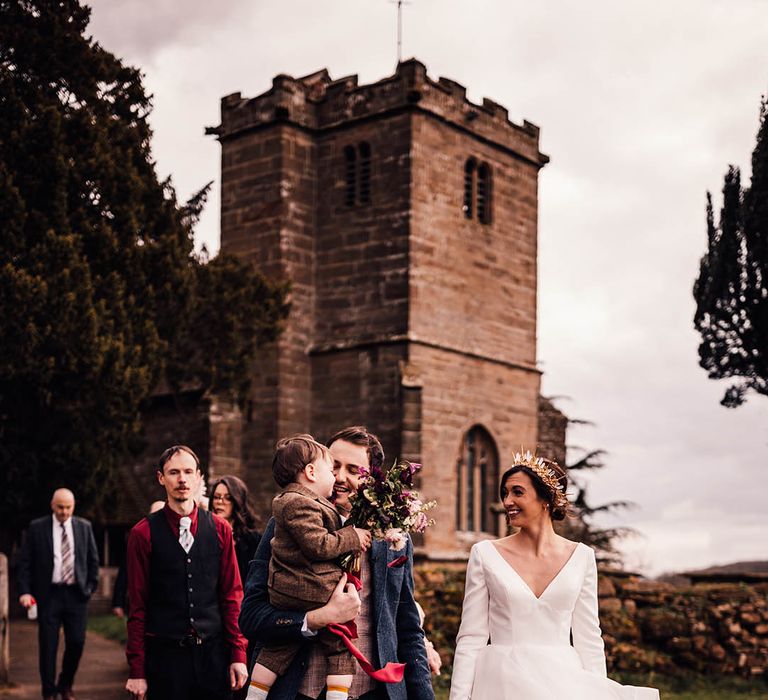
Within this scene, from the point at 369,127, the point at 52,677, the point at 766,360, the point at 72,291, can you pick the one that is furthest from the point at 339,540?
the point at 369,127

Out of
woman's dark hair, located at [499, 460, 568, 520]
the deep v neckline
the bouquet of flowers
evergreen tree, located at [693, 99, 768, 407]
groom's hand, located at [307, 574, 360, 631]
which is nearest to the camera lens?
groom's hand, located at [307, 574, 360, 631]

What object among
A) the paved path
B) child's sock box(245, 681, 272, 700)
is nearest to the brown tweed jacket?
child's sock box(245, 681, 272, 700)

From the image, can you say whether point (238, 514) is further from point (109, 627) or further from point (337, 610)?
point (109, 627)

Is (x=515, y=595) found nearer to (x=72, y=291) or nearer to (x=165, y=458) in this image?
(x=165, y=458)

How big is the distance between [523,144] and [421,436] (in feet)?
28.6

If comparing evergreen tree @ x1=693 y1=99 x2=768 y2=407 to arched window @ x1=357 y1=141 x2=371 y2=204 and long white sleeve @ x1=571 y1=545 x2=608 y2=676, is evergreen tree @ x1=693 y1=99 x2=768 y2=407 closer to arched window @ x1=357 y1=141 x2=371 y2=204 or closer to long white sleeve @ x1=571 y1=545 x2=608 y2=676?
arched window @ x1=357 y1=141 x2=371 y2=204

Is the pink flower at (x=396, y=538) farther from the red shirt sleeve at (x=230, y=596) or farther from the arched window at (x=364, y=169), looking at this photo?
the arched window at (x=364, y=169)

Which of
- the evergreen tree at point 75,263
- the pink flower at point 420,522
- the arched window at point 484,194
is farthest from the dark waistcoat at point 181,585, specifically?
the arched window at point 484,194

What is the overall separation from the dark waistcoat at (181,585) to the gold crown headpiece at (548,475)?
2363 mm

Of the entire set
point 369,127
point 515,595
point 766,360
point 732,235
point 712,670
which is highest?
point 369,127

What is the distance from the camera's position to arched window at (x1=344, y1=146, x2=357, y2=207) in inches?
1136

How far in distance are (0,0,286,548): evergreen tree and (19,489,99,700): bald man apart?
24.0 feet

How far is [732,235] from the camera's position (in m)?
25.0

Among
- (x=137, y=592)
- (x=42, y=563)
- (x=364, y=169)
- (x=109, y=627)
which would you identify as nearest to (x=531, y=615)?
(x=137, y=592)
